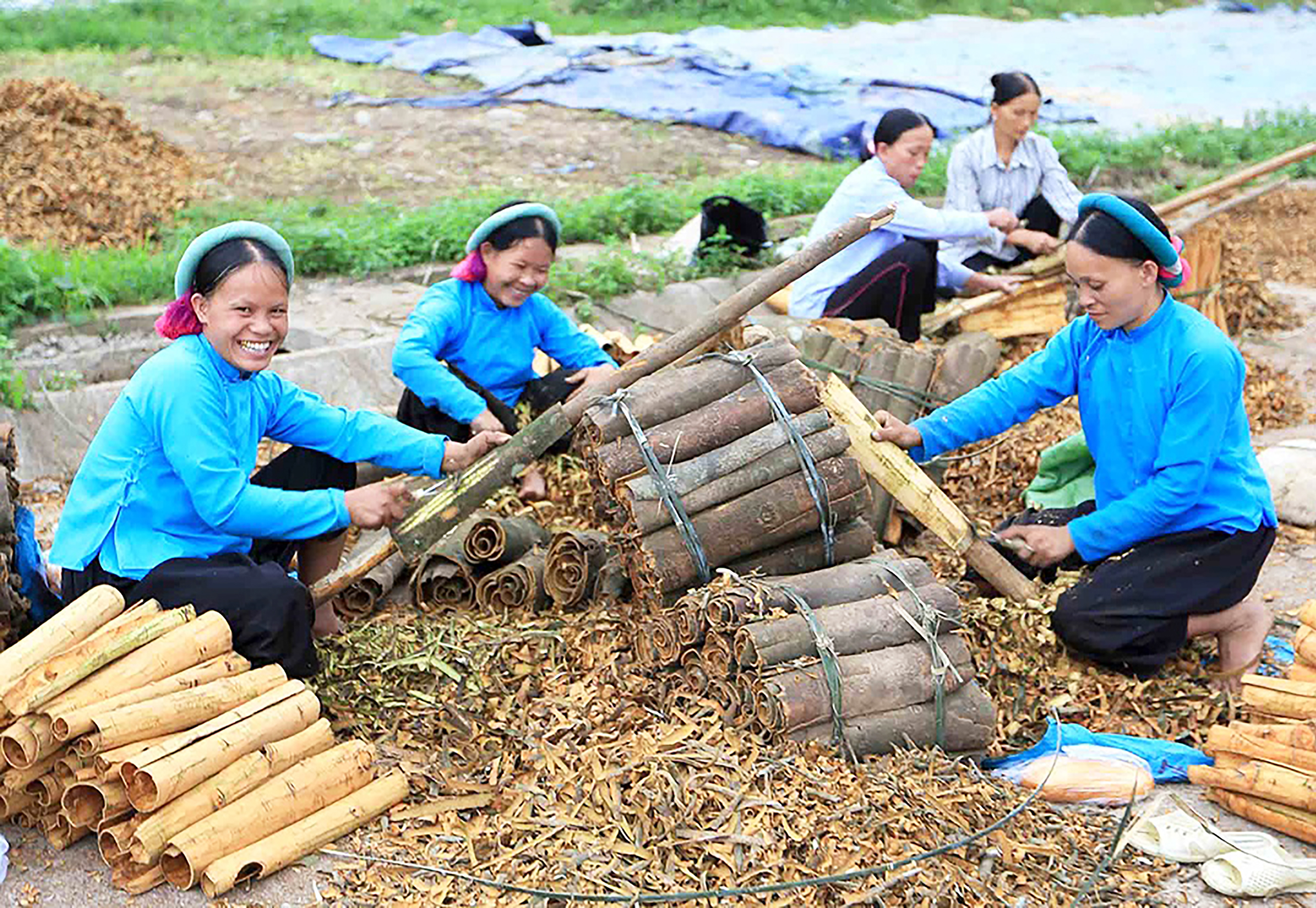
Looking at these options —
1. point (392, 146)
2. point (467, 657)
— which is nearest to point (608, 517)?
point (467, 657)

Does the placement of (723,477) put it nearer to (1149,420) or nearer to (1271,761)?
(1149,420)

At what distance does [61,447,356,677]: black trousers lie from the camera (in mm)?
3693

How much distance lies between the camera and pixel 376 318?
24.2 ft

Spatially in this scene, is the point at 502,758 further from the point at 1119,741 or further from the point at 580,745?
the point at 1119,741

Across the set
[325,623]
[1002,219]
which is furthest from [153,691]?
[1002,219]

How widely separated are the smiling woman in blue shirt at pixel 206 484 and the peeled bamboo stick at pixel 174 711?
20 centimetres

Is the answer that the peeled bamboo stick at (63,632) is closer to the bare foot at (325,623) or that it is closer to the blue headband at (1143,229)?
the bare foot at (325,623)

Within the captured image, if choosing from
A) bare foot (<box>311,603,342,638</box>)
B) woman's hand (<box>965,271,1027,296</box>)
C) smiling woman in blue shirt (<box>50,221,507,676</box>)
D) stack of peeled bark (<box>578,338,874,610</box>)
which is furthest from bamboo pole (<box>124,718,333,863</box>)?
woman's hand (<box>965,271,1027,296</box>)

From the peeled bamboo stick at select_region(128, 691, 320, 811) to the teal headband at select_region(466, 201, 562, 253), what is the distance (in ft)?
7.14

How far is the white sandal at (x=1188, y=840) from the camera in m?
3.39

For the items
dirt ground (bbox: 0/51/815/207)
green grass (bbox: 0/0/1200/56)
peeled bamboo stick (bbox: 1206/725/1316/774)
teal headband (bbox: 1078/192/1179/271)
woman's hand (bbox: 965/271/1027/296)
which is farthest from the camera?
green grass (bbox: 0/0/1200/56)

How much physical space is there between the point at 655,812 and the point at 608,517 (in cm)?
114

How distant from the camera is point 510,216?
511cm

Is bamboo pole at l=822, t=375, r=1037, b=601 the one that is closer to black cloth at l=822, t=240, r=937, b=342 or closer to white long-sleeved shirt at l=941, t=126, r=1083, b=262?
black cloth at l=822, t=240, r=937, b=342
